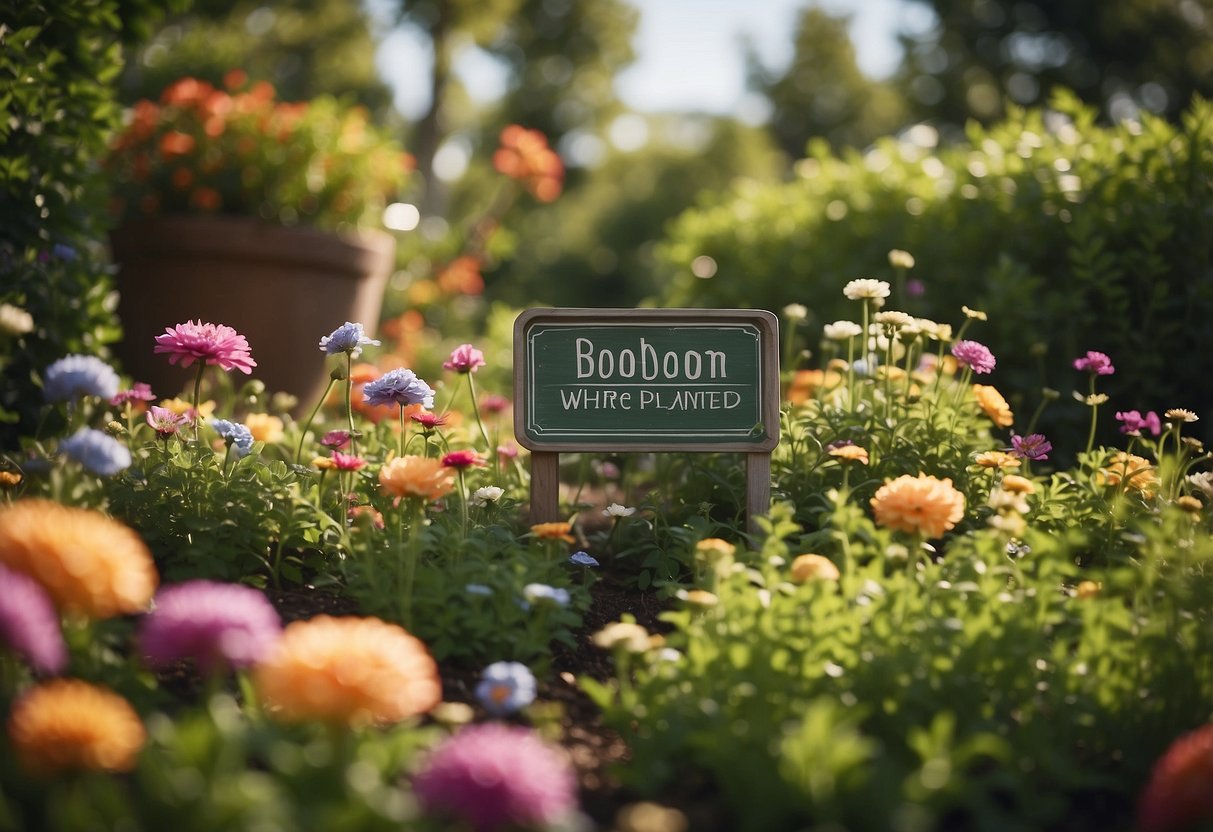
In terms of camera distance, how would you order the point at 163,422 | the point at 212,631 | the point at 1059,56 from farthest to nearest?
1. the point at 1059,56
2. the point at 163,422
3. the point at 212,631

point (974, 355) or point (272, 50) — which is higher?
point (272, 50)

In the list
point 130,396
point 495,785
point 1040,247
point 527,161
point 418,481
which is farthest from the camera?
point 527,161

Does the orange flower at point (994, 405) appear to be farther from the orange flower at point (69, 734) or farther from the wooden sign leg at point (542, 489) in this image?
the orange flower at point (69, 734)

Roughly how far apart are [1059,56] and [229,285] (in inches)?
727

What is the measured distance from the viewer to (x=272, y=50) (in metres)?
14.6

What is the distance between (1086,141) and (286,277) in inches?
136

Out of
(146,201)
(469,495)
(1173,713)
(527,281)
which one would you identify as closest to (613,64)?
(527,281)

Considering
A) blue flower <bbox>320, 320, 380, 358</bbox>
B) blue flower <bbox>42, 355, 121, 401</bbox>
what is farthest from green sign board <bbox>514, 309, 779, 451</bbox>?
blue flower <bbox>42, 355, 121, 401</bbox>

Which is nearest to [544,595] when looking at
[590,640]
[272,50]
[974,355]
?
[590,640]

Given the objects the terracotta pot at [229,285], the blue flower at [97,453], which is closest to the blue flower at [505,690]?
the blue flower at [97,453]

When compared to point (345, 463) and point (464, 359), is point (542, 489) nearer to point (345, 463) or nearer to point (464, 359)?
point (464, 359)

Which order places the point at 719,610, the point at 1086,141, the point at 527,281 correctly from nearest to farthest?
the point at 719,610, the point at 1086,141, the point at 527,281

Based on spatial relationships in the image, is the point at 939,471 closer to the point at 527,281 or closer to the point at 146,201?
the point at 146,201

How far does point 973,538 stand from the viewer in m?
2.31
